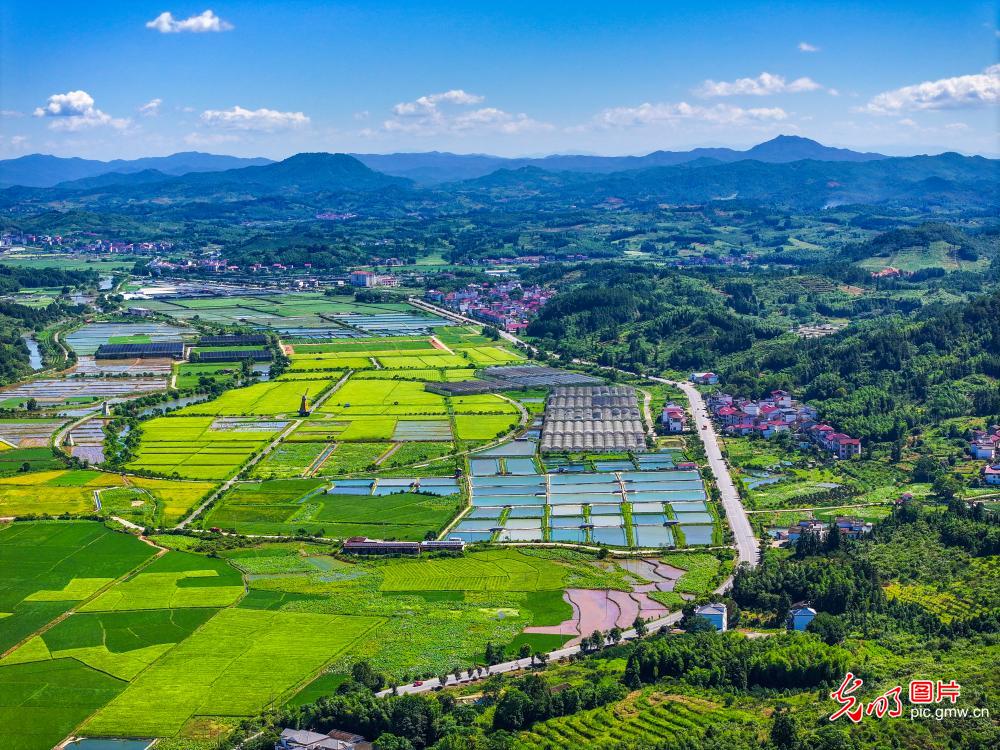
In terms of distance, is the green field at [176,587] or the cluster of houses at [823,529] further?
the cluster of houses at [823,529]

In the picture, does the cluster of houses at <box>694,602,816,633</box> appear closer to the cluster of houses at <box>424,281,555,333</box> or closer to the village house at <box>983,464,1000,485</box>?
the village house at <box>983,464,1000,485</box>

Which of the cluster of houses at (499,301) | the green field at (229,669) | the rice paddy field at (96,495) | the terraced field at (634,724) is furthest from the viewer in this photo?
the cluster of houses at (499,301)

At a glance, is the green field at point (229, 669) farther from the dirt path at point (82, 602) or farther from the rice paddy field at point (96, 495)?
the rice paddy field at point (96, 495)

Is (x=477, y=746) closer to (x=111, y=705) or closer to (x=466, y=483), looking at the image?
(x=111, y=705)

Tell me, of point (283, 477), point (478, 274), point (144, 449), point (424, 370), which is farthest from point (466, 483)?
point (478, 274)

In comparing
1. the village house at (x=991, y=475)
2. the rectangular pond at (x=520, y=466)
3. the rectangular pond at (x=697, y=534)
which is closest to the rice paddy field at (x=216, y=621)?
the rectangular pond at (x=697, y=534)
